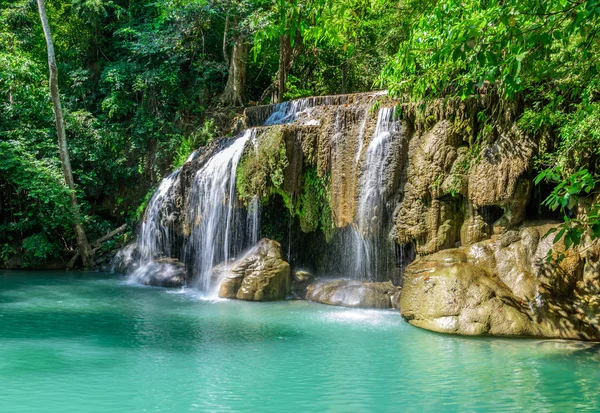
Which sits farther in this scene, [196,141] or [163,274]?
[196,141]

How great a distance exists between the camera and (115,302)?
10.5 metres

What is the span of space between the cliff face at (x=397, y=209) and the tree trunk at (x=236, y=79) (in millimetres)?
2888

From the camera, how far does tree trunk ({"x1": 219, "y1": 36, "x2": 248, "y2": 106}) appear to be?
56.2ft

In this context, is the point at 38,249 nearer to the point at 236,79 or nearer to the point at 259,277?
Answer: the point at 259,277

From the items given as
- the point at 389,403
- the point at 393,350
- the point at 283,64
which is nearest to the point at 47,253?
the point at 283,64

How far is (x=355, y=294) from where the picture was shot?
990cm

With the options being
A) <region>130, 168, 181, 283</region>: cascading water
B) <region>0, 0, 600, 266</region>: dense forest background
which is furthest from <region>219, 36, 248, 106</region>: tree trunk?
<region>130, 168, 181, 283</region>: cascading water

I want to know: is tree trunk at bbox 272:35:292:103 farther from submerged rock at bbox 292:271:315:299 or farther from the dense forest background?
submerged rock at bbox 292:271:315:299

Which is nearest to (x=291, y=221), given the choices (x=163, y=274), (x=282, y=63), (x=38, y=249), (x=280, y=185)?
(x=280, y=185)

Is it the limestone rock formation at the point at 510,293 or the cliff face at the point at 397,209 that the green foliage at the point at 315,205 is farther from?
the limestone rock formation at the point at 510,293

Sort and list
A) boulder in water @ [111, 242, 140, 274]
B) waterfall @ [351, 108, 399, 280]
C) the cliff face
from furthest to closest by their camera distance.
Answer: boulder in water @ [111, 242, 140, 274], waterfall @ [351, 108, 399, 280], the cliff face

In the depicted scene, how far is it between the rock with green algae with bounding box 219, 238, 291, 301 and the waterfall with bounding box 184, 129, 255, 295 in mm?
1247

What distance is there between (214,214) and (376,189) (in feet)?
13.3

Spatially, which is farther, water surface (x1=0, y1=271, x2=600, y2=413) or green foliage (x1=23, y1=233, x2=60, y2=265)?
green foliage (x1=23, y1=233, x2=60, y2=265)
